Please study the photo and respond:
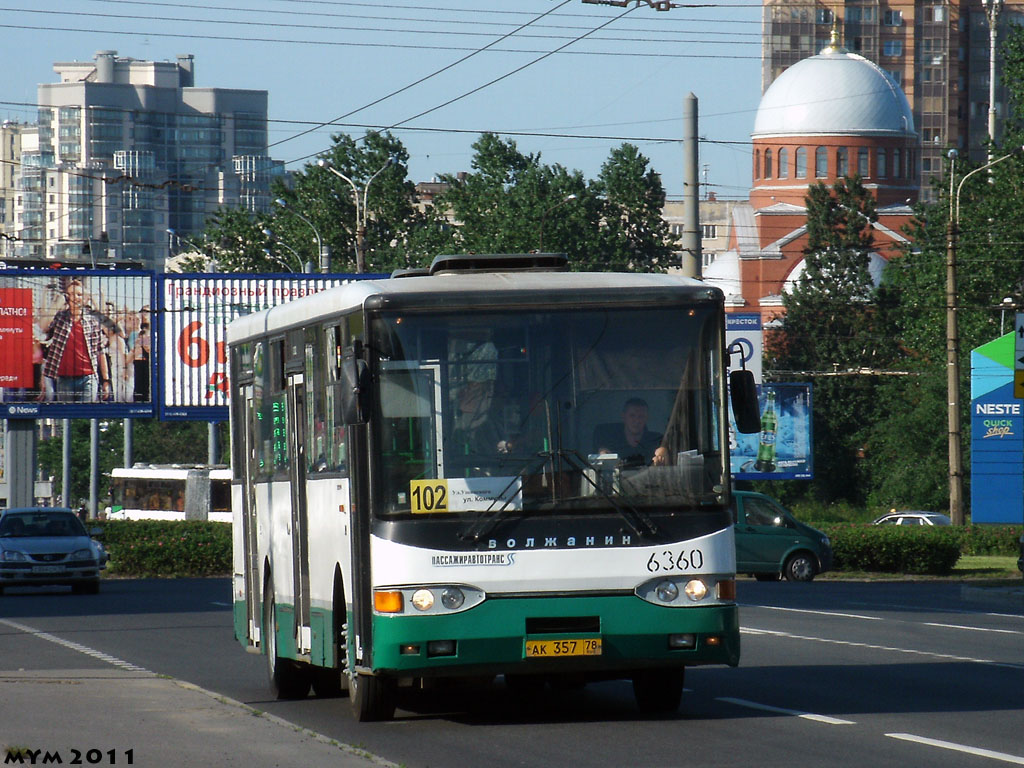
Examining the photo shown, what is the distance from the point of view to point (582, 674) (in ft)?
39.2

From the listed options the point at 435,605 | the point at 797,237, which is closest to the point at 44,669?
the point at 435,605

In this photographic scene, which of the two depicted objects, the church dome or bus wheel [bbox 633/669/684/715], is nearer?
bus wheel [bbox 633/669/684/715]

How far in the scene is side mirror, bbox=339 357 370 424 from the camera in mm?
10633

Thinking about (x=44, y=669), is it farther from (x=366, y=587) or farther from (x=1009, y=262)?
(x=1009, y=262)

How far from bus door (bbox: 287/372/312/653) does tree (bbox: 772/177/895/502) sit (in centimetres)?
A: 7501

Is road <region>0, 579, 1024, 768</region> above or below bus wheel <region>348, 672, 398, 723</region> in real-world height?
below

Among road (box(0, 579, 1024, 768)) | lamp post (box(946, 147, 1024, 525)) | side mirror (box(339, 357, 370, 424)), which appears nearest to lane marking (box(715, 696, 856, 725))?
road (box(0, 579, 1024, 768))


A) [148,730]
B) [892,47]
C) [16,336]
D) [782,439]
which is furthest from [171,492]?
[892,47]

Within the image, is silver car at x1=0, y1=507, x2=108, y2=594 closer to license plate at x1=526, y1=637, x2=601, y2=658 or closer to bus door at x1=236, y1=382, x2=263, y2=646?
bus door at x1=236, y1=382, x2=263, y2=646

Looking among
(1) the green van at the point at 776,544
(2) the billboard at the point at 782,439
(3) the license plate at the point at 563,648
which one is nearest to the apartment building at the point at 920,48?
(2) the billboard at the point at 782,439

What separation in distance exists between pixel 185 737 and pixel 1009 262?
68.0 meters

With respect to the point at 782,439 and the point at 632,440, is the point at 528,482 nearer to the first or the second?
the point at 632,440

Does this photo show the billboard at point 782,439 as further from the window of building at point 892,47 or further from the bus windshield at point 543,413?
the window of building at point 892,47

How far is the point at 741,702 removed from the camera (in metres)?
12.6
